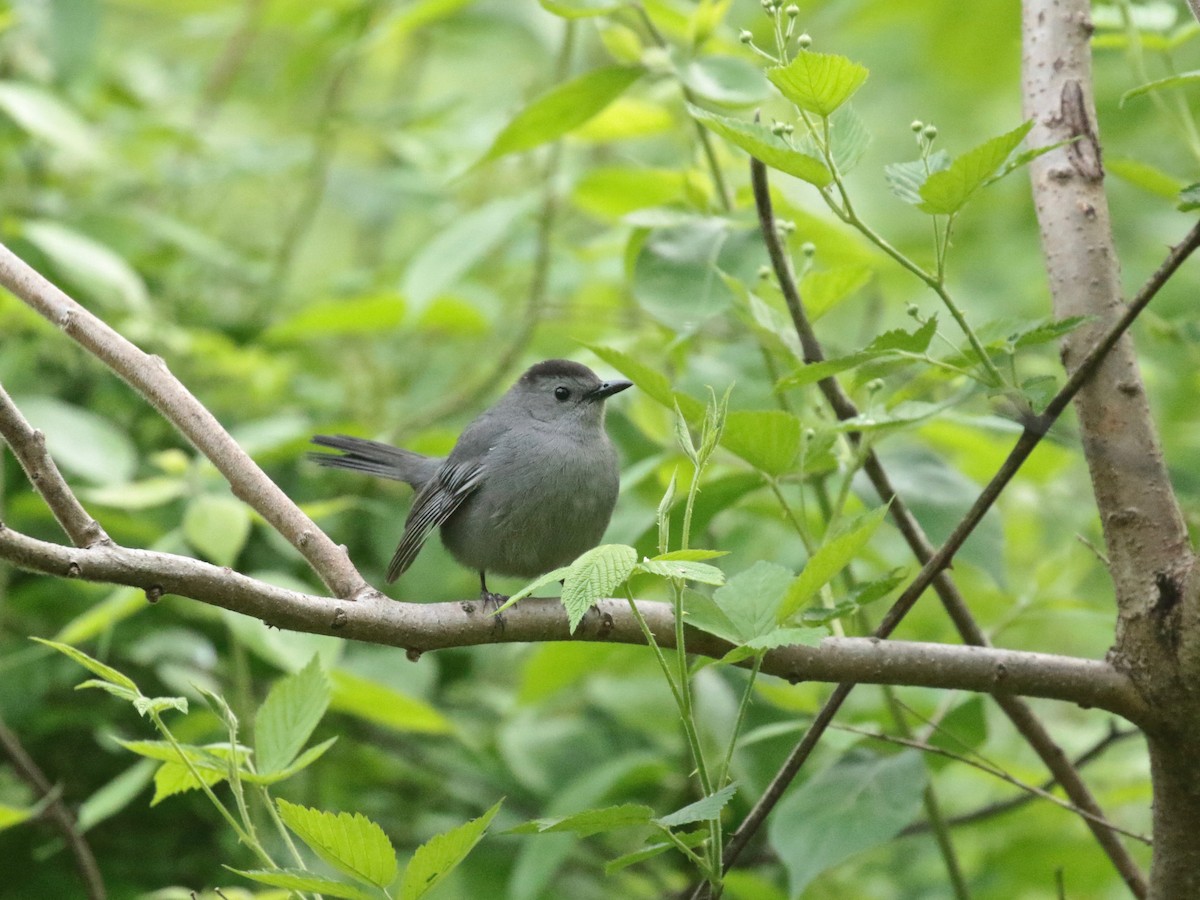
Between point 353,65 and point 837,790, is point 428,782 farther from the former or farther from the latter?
point 353,65

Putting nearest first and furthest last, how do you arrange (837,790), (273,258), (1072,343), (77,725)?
(1072,343) → (837,790) → (77,725) → (273,258)

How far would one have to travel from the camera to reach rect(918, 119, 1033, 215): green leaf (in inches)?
64.9

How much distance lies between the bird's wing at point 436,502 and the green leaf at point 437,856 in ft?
5.53

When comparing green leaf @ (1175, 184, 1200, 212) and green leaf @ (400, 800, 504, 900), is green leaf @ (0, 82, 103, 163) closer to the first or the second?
green leaf @ (400, 800, 504, 900)

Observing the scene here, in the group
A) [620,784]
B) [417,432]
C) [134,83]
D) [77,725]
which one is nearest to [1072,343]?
[620,784]

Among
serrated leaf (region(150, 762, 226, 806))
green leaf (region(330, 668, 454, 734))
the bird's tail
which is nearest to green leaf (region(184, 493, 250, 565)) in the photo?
green leaf (region(330, 668, 454, 734))

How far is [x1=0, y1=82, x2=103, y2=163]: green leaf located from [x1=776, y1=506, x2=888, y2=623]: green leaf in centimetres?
289

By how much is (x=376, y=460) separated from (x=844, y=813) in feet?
6.60

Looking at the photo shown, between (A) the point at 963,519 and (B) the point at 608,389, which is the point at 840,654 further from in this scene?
(B) the point at 608,389

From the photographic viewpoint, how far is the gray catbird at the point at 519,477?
3416 mm

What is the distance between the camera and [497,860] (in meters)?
3.57

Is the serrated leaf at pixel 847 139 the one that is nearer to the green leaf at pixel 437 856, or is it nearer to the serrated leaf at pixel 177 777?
the green leaf at pixel 437 856

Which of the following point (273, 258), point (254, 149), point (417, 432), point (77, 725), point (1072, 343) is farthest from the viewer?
point (273, 258)

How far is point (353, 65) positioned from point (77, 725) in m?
3.14
